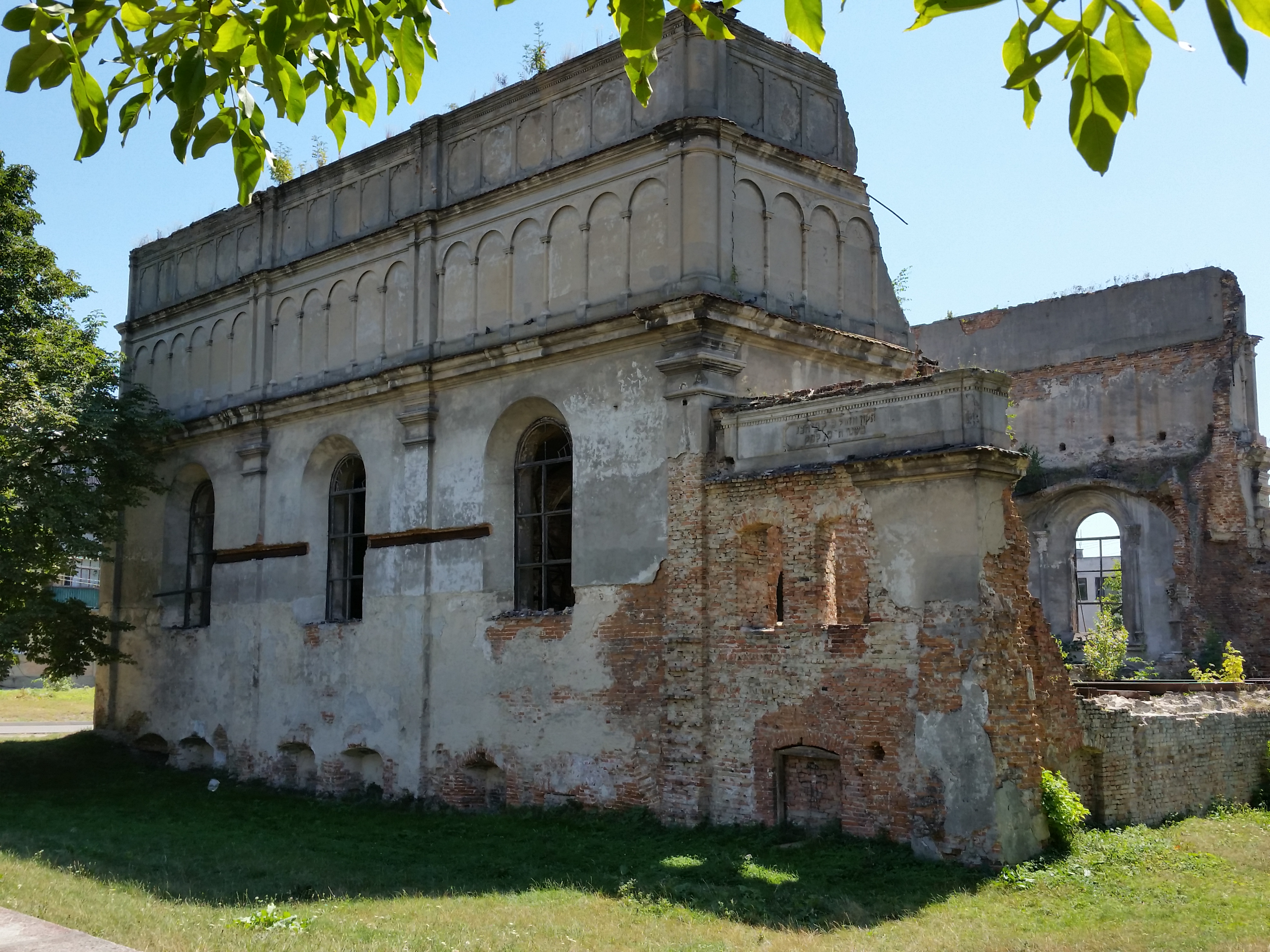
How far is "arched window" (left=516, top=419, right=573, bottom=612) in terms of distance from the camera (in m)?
16.4

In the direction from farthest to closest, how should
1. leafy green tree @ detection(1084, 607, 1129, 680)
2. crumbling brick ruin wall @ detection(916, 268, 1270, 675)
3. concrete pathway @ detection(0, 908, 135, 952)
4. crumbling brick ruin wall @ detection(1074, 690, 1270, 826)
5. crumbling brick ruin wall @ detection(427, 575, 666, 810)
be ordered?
1. crumbling brick ruin wall @ detection(916, 268, 1270, 675)
2. leafy green tree @ detection(1084, 607, 1129, 680)
3. crumbling brick ruin wall @ detection(427, 575, 666, 810)
4. crumbling brick ruin wall @ detection(1074, 690, 1270, 826)
5. concrete pathway @ detection(0, 908, 135, 952)

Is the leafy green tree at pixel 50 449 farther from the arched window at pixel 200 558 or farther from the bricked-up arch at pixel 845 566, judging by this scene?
the bricked-up arch at pixel 845 566

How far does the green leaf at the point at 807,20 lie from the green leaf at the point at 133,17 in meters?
2.39

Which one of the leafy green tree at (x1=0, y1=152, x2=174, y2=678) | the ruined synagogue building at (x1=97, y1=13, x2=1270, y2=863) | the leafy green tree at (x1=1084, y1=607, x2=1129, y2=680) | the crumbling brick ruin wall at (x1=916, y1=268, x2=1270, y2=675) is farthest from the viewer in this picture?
the crumbling brick ruin wall at (x1=916, y1=268, x2=1270, y2=675)

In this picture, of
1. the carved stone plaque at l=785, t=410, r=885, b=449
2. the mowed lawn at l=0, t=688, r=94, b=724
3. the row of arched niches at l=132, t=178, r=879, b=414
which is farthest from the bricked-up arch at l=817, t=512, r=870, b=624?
the mowed lawn at l=0, t=688, r=94, b=724

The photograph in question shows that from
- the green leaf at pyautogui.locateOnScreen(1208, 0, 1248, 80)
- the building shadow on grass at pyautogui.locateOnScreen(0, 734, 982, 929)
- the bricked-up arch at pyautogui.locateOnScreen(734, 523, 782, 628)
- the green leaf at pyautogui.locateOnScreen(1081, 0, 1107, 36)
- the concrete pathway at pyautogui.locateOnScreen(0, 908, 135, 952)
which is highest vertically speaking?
the green leaf at pyautogui.locateOnScreen(1081, 0, 1107, 36)

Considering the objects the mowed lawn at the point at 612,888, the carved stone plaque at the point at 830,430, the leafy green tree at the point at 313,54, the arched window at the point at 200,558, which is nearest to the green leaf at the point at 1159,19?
the leafy green tree at the point at 313,54

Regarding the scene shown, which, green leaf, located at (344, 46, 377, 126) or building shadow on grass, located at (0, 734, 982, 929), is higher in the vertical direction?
green leaf, located at (344, 46, 377, 126)

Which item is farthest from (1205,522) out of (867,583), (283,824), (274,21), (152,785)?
(274,21)

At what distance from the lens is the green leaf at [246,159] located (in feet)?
16.5

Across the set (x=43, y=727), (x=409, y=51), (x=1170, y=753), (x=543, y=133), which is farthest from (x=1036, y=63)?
(x=43, y=727)

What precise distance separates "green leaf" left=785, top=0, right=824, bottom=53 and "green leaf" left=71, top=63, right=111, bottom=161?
8.14ft

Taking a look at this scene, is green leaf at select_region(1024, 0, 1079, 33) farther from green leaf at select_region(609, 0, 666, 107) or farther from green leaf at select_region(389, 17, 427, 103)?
green leaf at select_region(389, 17, 427, 103)

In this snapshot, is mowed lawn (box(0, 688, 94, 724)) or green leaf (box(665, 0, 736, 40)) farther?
mowed lawn (box(0, 688, 94, 724))
